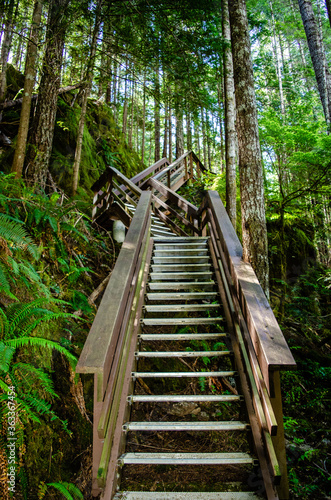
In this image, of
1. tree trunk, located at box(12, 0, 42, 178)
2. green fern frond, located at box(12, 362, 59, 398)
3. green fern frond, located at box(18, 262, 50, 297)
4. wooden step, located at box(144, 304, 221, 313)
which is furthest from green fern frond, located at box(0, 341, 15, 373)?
tree trunk, located at box(12, 0, 42, 178)

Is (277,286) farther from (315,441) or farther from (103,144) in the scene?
(103,144)

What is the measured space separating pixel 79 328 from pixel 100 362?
153 centimetres

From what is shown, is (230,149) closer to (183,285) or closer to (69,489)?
(183,285)

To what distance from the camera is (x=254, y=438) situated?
2.11 meters

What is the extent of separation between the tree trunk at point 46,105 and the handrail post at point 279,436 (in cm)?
511

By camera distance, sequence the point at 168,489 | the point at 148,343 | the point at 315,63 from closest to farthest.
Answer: the point at 168,489
the point at 148,343
the point at 315,63

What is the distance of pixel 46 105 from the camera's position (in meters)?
5.40

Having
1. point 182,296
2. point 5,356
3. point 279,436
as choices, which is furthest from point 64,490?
point 182,296

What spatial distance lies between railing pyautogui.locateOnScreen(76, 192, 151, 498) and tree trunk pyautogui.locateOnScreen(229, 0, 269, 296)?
167 centimetres

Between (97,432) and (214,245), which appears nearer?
(97,432)

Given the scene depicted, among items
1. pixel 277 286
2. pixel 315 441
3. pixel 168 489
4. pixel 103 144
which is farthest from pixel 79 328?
pixel 103 144

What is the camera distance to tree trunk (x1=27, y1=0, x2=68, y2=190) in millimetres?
5246

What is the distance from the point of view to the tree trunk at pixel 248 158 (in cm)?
361

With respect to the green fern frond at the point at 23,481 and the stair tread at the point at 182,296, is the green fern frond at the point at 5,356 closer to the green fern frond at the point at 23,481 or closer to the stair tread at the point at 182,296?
the green fern frond at the point at 23,481
